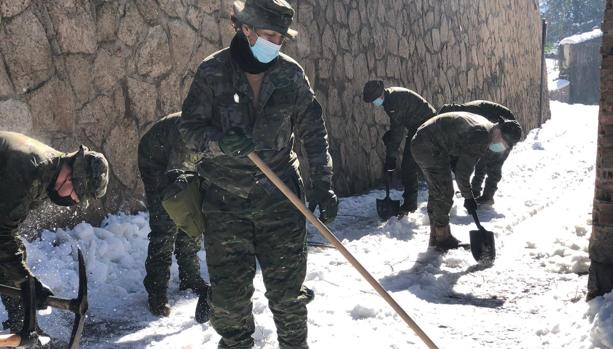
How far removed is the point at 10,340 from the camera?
2.93 metres

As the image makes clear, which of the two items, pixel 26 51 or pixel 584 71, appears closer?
pixel 26 51

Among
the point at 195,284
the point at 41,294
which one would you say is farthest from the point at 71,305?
the point at 195,284

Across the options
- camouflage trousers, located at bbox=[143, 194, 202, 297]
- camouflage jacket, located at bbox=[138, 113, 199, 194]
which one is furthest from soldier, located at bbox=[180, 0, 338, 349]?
camouflage trousers, located at bbox=[143, 194, 202, 297]

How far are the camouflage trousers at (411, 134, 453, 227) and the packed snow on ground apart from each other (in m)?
0.40

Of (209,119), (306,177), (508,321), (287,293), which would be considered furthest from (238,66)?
(306,177)

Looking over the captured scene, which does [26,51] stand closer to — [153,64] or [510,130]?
[153,64]

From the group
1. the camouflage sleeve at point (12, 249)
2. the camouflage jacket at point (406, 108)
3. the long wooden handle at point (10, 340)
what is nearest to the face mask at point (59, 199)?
the camouflage sleeve at point (12, 249)

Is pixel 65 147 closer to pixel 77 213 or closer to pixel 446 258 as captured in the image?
pixel 77 213

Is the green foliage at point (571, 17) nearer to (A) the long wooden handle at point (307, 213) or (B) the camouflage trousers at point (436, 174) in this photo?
(B) the camouflage trousers at point (436, 174)

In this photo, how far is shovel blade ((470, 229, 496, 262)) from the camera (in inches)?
250

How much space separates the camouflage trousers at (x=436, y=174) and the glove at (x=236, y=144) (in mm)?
3752

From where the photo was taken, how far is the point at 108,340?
15.0ft

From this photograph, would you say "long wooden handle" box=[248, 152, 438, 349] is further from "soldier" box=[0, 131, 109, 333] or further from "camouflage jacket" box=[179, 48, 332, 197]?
"soldier" box=[0, 131, 109, 333]

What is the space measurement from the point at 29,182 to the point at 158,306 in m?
1.77
